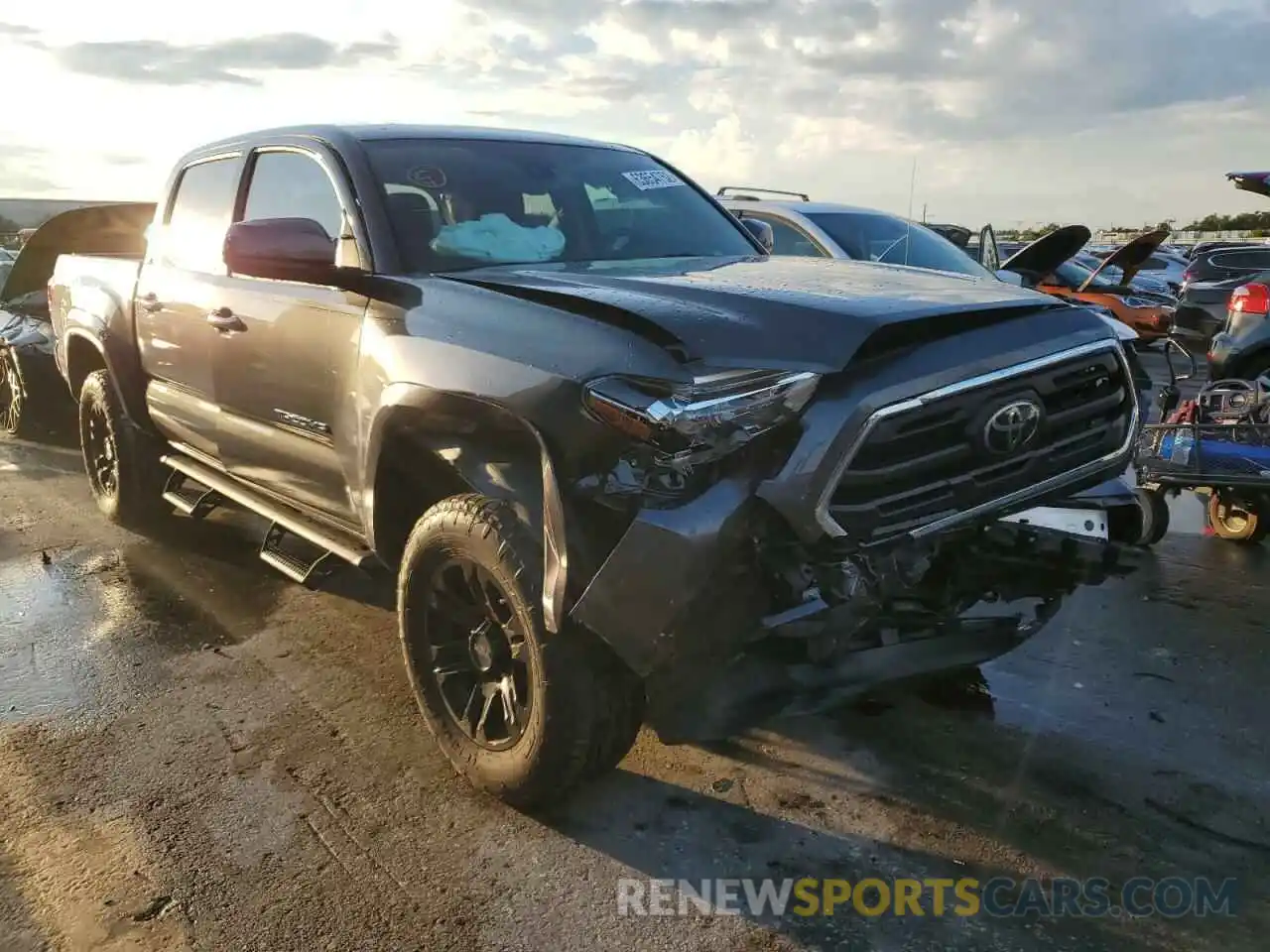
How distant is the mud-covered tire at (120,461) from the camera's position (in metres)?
5.74

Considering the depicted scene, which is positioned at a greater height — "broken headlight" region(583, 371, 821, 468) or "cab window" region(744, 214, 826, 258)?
"cab window" region(744, 214, 826, 258)

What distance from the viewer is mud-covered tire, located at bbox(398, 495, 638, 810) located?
2768 millimetres

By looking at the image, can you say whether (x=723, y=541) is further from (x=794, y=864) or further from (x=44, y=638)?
(x=44, y=638)

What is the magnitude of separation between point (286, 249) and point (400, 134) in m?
0.82

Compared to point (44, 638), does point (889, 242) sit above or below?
above

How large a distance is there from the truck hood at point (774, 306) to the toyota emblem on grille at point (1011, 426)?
237 millimetres

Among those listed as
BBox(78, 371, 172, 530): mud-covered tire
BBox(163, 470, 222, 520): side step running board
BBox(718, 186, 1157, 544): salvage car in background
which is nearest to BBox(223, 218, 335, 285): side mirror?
BBox(163, 470, 222, 520): side step running board

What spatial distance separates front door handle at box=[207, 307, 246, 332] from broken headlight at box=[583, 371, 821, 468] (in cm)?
227

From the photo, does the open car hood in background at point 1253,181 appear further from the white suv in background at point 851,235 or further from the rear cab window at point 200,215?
the rear cab window at point 200,215

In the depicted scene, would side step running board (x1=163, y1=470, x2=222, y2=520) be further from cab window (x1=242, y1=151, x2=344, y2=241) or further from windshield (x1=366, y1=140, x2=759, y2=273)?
windshield (x1=366, y1=140, x2=759, y2=273)

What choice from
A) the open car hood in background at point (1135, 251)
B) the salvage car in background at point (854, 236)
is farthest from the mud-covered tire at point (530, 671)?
the open car hood in background at point (1135, 251)

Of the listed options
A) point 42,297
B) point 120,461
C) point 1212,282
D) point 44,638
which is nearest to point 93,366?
point 120,461

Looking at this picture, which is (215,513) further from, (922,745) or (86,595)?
(922,745)

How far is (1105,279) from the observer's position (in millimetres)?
14898
